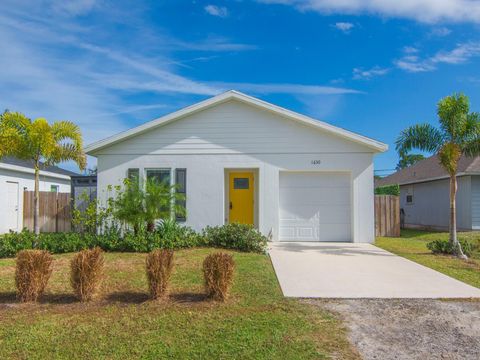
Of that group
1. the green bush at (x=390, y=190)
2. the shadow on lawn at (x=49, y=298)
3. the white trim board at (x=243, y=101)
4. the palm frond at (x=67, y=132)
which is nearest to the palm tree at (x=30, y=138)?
the palm frond at (x=67, y=132)

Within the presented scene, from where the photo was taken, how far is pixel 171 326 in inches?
169

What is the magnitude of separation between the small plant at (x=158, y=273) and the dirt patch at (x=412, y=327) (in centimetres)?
217

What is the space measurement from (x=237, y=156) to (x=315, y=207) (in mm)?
3225

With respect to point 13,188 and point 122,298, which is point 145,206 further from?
point 13,188

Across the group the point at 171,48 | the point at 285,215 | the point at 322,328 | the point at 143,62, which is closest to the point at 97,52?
the point at 143,62

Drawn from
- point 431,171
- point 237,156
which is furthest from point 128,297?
point 431,171

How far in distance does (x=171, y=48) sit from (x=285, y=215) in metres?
7.65

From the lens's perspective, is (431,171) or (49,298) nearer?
(49,298)

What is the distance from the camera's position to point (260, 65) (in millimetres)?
15547

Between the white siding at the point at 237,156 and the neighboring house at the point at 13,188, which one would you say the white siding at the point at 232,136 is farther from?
the neighboring house at the point at 13,188

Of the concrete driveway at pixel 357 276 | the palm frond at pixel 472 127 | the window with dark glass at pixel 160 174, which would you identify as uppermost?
the palm frond at pixel 472 127

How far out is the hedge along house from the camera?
39.3ft

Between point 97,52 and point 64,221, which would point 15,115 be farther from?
point 64,221

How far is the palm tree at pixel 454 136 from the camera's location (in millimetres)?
9758
